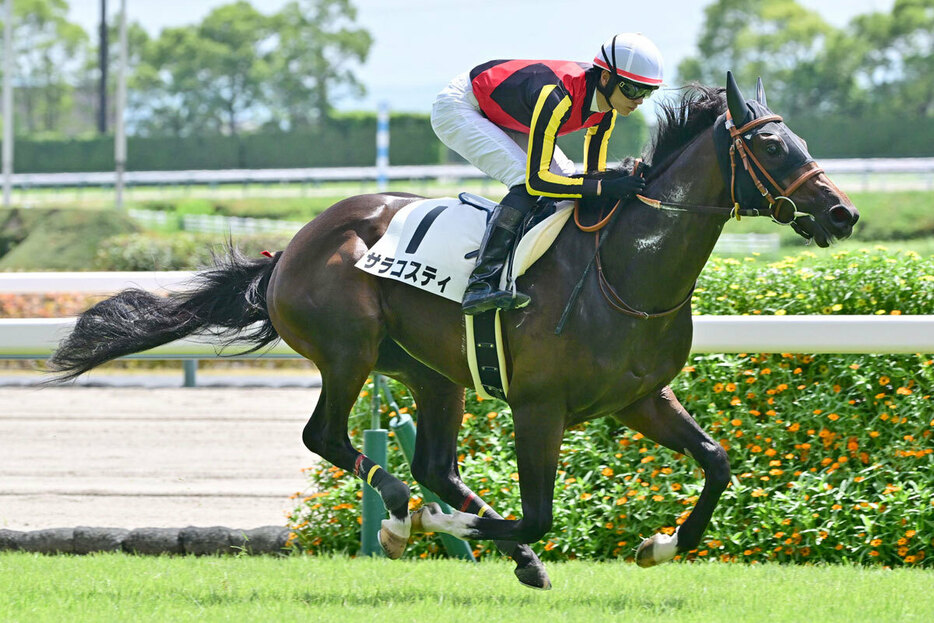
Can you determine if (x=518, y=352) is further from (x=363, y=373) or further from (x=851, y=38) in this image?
(x=851, y=38)

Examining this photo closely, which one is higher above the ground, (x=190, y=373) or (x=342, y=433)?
(x=342, y=433)

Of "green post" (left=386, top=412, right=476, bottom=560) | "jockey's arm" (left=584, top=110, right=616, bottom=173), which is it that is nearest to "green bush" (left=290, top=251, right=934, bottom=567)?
"green post" (left=386, top=412, right=476, bottom=560)

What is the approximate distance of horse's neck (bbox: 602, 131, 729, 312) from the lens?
14.2 ft

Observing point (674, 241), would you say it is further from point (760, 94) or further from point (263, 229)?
point (263, 229)

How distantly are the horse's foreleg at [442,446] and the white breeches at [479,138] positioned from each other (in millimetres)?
883

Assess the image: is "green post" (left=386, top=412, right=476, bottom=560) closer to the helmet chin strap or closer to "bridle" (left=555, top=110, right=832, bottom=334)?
"bridle" (left=555, top=110, right=832, bottom=334)

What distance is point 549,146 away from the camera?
438 cm

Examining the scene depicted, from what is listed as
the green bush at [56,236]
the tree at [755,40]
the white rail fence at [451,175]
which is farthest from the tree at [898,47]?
the green bush at [56,236]

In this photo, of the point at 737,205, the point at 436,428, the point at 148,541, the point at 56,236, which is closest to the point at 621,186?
the point at 737,205

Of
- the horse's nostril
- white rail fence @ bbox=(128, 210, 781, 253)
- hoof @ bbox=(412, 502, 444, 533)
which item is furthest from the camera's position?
white rail fence @ bbox=(128, 210, 781, 253)

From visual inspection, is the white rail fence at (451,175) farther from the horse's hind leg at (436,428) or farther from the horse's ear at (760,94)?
the horse's ear at (760,94)

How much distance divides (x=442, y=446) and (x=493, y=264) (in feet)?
2.90

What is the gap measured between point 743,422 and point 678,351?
3.86ft

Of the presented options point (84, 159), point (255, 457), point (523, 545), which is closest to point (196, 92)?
point (84, 159)
